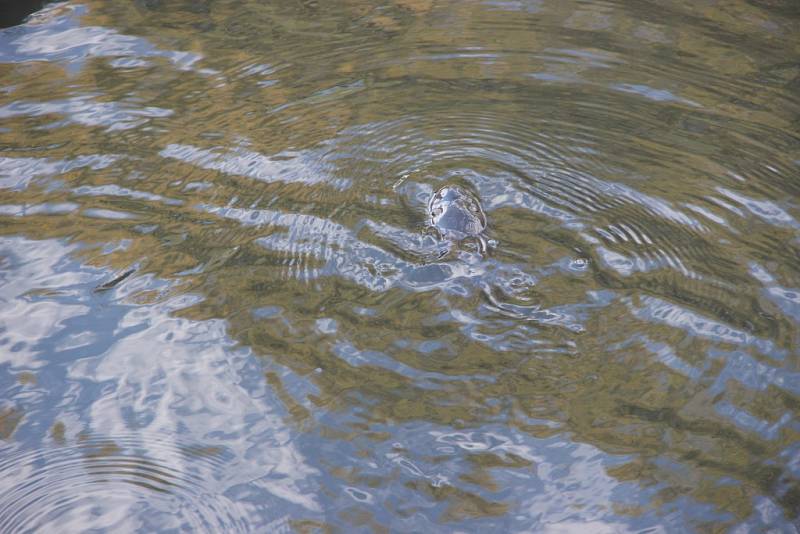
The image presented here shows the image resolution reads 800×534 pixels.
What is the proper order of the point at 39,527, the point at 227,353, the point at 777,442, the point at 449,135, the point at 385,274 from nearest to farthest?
the point at 39,527 < the point at 777,442 < the point at 227,353 < the point at 385,274 < the point at 449,135

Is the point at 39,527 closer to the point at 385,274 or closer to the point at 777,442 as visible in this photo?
the point at 385,274

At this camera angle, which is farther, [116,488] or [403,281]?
[403,281]

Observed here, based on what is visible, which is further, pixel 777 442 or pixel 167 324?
pixel 167 324

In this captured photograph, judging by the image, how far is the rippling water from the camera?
3.01 m

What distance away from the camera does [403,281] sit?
12.7 feet

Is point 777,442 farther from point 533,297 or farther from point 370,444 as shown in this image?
point 370,444

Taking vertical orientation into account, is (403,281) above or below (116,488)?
above

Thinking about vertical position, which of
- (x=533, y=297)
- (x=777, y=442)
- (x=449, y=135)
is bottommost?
(x=777, y=442)

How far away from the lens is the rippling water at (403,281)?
9.89 ft

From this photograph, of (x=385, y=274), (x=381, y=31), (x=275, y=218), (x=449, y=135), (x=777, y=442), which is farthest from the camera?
(x=381, y=31)

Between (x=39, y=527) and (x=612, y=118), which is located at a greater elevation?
(x=612, y=118)

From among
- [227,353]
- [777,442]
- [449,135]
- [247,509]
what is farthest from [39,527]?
[449,135]

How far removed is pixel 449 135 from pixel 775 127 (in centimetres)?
198

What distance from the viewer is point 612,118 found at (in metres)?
5.00
